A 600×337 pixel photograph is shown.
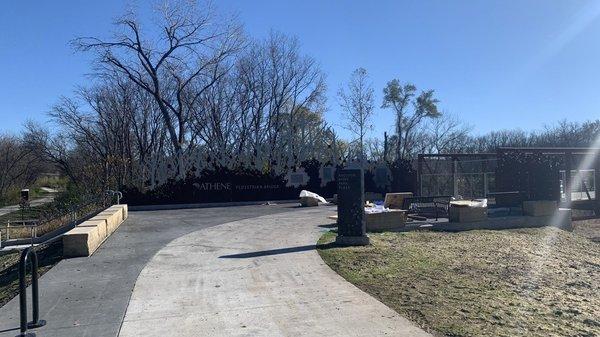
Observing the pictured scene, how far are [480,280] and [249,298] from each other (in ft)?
13.1

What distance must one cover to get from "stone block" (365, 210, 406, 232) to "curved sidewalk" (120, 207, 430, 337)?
3.54m

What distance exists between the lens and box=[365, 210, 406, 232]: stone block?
14.9m

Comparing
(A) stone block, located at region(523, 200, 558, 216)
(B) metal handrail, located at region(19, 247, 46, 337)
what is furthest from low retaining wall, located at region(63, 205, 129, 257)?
(A) stone block, located at region(523, 200, 558, 216)

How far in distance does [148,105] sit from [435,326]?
4030 cm

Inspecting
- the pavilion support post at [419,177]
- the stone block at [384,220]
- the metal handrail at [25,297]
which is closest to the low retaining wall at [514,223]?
the stone block at [384,220]

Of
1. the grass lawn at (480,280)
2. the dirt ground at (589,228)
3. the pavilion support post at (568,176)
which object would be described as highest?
the pavilion support post at (568,176)

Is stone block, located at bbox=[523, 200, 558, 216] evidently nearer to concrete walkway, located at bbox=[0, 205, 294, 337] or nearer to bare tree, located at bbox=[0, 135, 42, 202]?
concrete walkway, located at bbox=[0, 205, 294, 337]

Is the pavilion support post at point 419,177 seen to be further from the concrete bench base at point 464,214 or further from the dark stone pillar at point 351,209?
the dark stone pillar at point 351,209

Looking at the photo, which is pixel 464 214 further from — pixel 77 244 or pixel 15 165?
pixel 15 165

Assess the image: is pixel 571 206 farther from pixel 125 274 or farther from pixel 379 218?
pixel 125 274

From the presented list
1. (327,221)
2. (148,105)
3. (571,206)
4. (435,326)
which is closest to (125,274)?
(435,326)

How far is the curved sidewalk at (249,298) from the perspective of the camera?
5.97m

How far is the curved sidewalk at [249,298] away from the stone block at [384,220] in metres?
3.54

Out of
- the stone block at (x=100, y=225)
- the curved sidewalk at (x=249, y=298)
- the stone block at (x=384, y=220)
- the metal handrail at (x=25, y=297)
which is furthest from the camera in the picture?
the stone block at (x=384, y=220)
